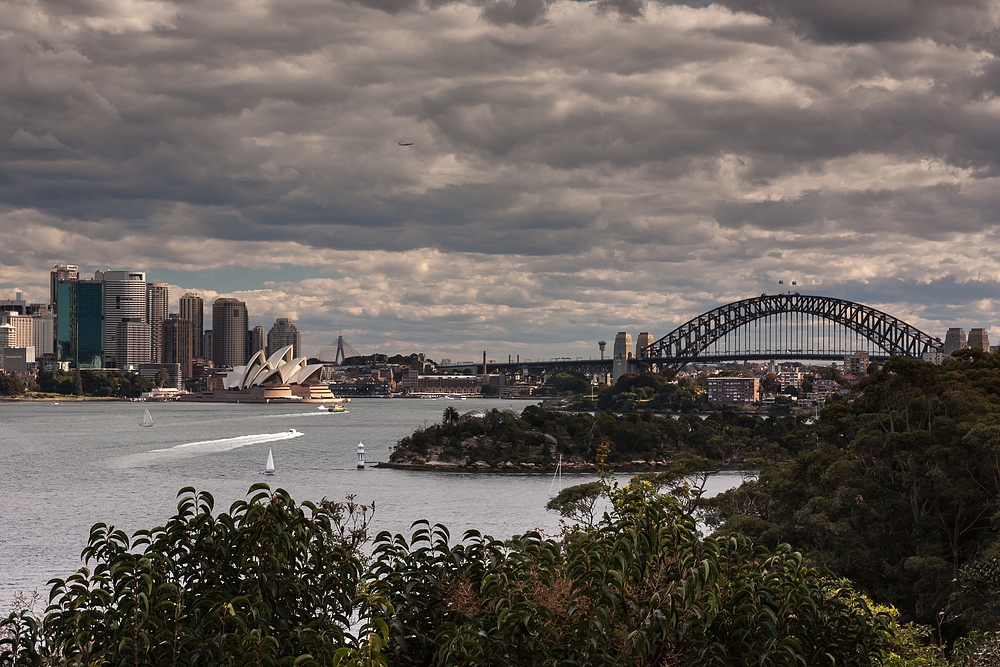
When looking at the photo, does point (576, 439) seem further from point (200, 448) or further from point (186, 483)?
point (186, 483)

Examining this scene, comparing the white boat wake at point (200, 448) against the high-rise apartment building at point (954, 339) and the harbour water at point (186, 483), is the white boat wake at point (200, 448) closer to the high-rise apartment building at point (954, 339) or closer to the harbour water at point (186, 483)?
the harbour water at point (186, 483)

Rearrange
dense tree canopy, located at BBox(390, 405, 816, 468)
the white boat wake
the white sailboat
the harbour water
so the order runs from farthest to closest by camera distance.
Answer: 1. dense tree canopy, located at BBox(390, 405, 816, 468)
2. the white boat wake
3. the white sailboat
4. the harbour water

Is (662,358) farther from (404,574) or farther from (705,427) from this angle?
(404,574)

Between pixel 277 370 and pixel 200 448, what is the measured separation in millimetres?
99722

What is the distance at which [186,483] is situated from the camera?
5975 cm

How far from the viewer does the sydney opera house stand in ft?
599


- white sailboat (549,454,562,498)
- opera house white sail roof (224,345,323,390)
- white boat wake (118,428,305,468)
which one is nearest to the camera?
white sailboat (549,454,562,498)

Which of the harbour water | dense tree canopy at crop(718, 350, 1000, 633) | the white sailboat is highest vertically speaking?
dense tree canopy at crop(718, 350, 1000, 633)

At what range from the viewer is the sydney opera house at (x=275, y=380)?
182500 millimetres

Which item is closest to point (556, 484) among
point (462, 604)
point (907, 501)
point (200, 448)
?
point (200, 448)

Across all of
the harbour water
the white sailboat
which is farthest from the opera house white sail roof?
the white sailboat

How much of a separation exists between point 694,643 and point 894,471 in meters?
19.9

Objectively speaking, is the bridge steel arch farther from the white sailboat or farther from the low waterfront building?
the white sailboat

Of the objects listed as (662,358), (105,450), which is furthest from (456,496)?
(662,358)
